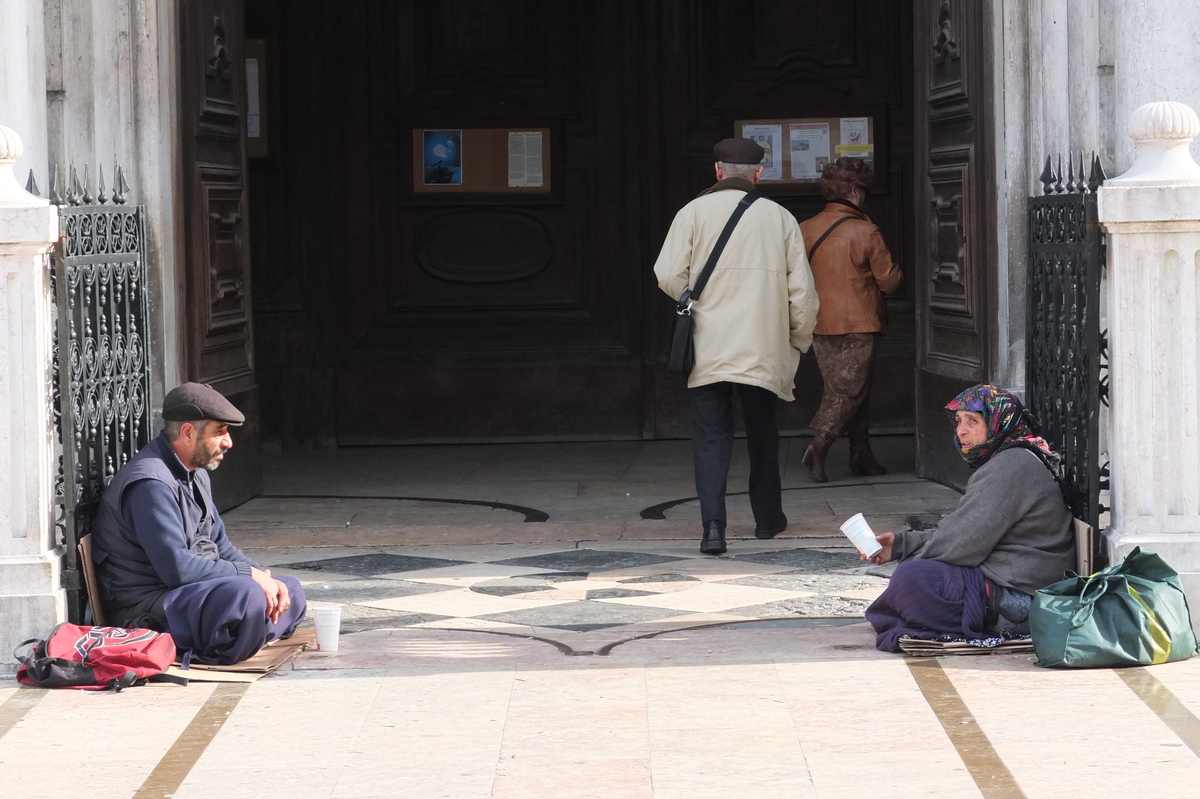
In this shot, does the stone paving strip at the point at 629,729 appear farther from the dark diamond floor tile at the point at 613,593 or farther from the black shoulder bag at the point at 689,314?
the black shoulder bag at the point at 689,314

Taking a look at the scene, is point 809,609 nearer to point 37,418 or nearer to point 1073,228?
point 1073,228

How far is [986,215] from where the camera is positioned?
8.53 m

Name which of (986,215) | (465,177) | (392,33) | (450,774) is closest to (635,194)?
(465,177)

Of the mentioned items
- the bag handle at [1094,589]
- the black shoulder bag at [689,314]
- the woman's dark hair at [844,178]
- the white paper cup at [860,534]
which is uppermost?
the woman's dark hair at [844,178]

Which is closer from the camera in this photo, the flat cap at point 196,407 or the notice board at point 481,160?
the flat cap at point 196,407

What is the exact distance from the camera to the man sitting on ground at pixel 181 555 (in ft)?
18.2

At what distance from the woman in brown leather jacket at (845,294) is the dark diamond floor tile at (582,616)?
3.11 meters

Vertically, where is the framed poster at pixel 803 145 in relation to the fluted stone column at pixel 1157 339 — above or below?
above

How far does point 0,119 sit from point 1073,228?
3936 millimetres

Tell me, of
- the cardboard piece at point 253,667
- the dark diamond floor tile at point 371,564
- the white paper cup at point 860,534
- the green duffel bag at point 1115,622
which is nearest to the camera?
the green duffel bag at point 1115,622

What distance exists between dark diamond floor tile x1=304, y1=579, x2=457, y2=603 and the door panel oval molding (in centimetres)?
437

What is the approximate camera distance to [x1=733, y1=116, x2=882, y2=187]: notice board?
10922 millimetres

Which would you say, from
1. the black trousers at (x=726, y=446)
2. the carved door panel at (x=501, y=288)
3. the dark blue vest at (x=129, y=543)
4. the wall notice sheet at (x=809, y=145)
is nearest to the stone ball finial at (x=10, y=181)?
the dark blue vest at (x=129, y=543)

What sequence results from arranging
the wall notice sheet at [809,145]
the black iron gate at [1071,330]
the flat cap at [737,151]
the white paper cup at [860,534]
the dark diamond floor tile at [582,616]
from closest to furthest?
the white paper cup at [860,534]
the black iron gate at [1071,330]
the dark diamond floor tile at [582,616]
the flat cap at [737,151]
the wall notice sheet at [809,145]
